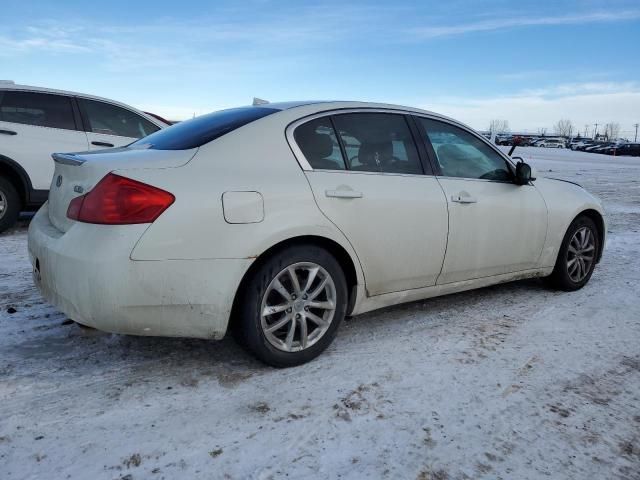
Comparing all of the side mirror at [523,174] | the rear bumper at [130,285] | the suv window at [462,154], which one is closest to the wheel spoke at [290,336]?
the rear bumper at [130,285]

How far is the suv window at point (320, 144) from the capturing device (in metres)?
3.17

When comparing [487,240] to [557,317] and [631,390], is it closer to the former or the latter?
[557,317]

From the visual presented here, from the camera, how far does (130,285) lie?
2572 mm

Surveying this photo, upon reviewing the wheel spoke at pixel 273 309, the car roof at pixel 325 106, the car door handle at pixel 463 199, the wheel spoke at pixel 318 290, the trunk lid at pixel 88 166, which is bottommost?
the wheel spoke at pixel 273 309

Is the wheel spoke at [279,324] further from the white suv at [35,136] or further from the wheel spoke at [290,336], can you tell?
the white suv at [35,136]

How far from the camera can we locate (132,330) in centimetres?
268

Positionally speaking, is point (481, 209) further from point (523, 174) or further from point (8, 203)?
point (8, 203)

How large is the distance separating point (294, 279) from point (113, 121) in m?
5.44

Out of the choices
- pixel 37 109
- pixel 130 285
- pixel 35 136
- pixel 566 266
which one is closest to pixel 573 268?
pixel 566 266

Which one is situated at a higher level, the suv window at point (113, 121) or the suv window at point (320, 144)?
the suv window at point (113, 121)

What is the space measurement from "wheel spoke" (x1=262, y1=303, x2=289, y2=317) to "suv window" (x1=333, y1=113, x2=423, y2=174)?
0.95 meters

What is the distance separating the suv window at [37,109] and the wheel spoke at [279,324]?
17.2 ft

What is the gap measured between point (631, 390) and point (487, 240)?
4.48 ft

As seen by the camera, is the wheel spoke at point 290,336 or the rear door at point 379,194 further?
the rear door at point 379,194
